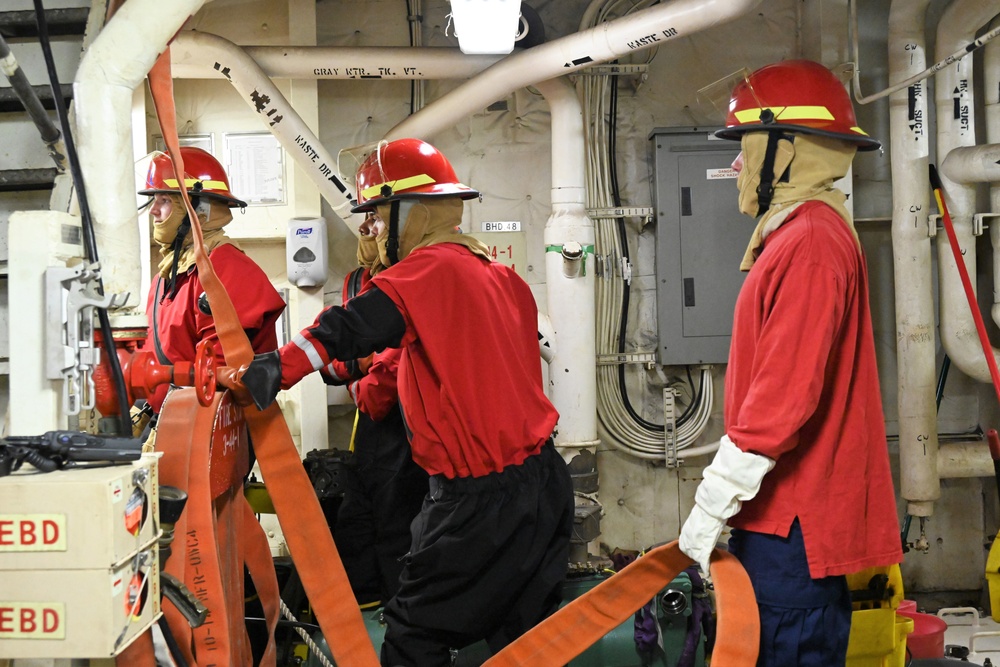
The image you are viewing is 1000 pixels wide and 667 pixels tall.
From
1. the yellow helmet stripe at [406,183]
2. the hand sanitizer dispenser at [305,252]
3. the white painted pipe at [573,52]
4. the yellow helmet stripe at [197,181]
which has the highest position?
the white painted pipe at [573,52]

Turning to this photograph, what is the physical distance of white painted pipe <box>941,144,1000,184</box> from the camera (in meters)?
4.15

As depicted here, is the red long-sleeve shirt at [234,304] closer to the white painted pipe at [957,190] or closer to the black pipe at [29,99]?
the black pipe at [29,99]

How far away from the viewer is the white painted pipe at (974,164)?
13.6 feet

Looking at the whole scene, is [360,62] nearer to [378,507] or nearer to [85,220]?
[378,507]

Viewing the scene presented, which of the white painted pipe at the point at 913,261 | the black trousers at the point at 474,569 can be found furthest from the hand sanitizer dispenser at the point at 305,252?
the white painted pipe at the point at 913,261

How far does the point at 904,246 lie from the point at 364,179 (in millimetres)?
2918

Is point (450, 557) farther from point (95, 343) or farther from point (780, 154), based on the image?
point (780, 154)

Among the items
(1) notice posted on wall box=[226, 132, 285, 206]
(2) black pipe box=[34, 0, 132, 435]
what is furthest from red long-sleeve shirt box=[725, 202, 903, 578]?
(1) notice posted on wall box=[226, 132, 285, 206]

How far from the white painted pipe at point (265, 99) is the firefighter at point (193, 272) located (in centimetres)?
57

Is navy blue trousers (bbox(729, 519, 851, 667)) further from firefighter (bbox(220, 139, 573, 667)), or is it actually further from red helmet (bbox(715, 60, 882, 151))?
red helmet (bbox(715, 60, 882, 151))

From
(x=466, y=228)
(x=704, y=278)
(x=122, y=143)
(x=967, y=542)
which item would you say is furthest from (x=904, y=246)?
(x=122, y=143)

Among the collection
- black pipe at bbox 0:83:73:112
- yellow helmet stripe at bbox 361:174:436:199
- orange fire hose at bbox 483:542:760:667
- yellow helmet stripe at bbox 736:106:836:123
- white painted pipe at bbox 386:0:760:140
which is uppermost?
white painted pipe at bbox 386:0:760:140

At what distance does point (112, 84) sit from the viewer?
5.66ft

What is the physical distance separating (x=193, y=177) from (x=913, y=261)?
3.57 meters
